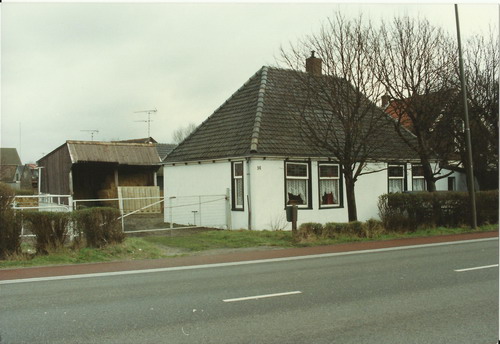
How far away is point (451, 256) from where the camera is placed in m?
13.3

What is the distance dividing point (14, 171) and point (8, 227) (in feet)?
297

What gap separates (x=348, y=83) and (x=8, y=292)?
13.6 m

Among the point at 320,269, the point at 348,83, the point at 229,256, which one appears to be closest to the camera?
the point at 320,269

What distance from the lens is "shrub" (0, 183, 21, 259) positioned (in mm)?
13000

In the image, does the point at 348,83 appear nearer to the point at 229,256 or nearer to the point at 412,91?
the point at 412,91

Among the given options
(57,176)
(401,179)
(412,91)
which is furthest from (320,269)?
(57,176)

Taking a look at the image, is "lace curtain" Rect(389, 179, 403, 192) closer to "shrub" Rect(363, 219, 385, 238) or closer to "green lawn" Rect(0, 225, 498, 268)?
"green lawn" Rect(0, 225, 498, 268)

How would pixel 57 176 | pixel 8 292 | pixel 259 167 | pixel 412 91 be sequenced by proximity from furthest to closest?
pixel 57 176 < pixel 412 91 < pixel 259 167 < pixel 8 292

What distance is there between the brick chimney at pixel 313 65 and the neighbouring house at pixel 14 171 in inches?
1952

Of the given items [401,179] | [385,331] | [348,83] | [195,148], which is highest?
[348,83]

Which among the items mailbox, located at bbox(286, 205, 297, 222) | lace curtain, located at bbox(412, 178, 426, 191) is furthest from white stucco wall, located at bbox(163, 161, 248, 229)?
lace curtain, located at bbox(412, 178, 426, 191)

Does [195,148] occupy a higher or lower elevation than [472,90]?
lower

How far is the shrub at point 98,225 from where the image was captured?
1391cm

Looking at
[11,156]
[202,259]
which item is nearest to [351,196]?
[202,259]
